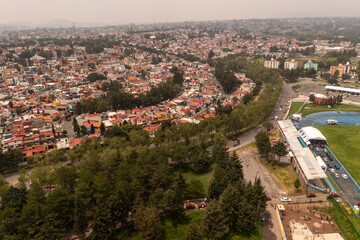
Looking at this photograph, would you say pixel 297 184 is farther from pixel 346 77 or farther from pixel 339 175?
pixel 346 77

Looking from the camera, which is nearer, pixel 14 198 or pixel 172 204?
pixel 172 204

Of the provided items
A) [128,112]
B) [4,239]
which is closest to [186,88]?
[128,112]

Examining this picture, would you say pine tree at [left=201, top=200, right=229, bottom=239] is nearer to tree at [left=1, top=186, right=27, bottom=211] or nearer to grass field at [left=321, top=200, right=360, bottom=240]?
grass field at [left=321, top=200, right=360, bottom=240]

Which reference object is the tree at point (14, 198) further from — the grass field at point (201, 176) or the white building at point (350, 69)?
the white building at point (350, 69)

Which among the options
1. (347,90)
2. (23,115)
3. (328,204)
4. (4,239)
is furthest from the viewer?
(347,90)

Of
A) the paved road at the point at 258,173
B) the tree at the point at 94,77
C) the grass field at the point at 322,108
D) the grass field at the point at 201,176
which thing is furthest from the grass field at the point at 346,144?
the tree at the point at 94,77

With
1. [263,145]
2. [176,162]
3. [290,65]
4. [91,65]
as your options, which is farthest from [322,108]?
[91,65]

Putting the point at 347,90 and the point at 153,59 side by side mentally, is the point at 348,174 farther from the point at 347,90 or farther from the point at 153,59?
the point at 153,59
